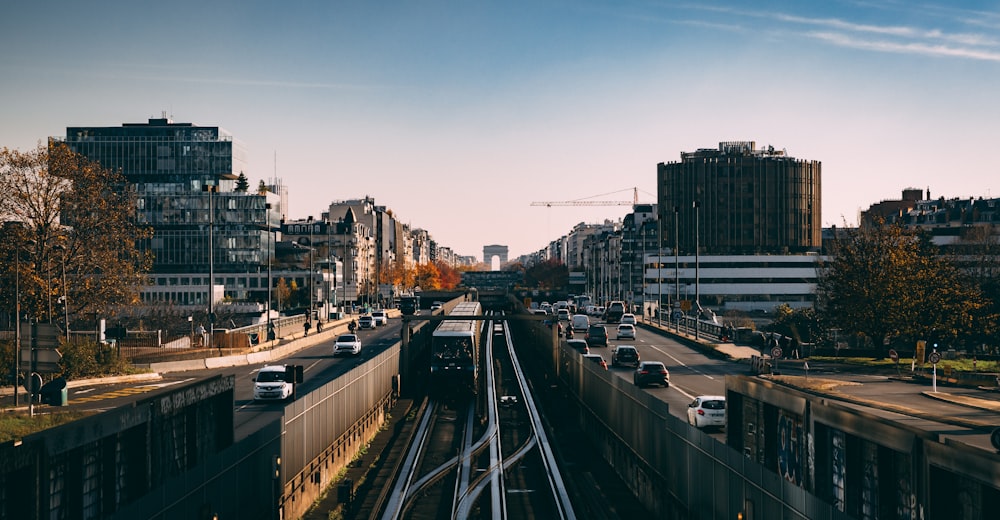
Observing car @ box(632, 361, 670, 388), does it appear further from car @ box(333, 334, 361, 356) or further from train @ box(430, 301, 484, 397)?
car @ box(333, 334, 361, 356)

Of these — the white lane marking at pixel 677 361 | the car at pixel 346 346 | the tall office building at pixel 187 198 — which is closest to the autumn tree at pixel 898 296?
the white lane marking at pixel 677 361

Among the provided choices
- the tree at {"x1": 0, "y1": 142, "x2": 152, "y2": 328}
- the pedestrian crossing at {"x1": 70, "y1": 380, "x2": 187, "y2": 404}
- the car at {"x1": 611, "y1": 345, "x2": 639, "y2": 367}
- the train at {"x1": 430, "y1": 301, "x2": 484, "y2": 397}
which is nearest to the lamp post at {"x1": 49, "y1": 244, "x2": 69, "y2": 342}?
the tree at {"x1": 0, "y1": 142, "x2": 152, "y2": 328}

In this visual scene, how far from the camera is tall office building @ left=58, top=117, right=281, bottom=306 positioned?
527 feet

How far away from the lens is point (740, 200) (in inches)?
7682

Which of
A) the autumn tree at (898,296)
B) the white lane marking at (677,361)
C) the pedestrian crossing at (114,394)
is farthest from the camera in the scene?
the autumn tree at (898,296)

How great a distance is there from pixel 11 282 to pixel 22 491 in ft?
150

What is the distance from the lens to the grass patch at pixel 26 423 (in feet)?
92.0

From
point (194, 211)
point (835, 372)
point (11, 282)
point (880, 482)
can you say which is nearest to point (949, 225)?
point (835, 372)

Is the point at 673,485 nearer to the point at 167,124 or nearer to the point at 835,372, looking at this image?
the point at 835,372

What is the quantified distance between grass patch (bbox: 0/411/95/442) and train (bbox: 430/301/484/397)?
67.9 feet

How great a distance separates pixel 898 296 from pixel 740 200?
138123 mm

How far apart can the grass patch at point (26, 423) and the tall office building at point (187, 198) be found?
429 ft

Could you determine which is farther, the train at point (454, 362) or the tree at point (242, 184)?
the tree at point (242, 184)

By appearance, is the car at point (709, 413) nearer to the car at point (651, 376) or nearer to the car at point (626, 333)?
the car at point (651, 376)
